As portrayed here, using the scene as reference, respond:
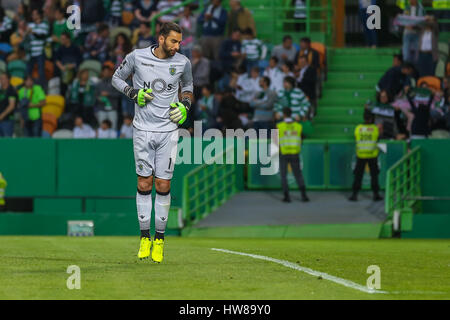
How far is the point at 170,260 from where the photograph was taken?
35.3 ft

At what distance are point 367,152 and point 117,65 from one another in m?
6.31

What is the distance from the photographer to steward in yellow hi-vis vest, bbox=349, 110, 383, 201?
20.8 m

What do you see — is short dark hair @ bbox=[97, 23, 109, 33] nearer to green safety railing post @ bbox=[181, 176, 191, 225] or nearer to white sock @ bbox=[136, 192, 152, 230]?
green safety railing post @ bbox=[181, 176, 191, 225]

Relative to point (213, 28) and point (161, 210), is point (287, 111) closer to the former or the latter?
point (213, 28)

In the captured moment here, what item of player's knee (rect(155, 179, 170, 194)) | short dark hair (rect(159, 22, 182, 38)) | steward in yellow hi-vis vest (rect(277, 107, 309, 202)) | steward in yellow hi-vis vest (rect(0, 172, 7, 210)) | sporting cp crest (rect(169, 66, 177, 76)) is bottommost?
steward in yellow hi-vis vest (rect(0, 172, 7, 210))

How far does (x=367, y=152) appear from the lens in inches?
819

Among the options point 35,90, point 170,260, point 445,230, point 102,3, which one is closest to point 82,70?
point 35,90

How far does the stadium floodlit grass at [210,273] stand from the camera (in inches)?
321

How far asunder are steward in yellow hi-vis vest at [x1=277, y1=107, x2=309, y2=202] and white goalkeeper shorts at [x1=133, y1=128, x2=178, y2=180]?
33.2ft

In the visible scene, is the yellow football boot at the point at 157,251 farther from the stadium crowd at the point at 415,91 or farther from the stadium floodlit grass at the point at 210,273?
the stadium crowd at the point at 415,91

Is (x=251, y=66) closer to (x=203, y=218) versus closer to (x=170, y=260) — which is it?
(x=203, y=218)

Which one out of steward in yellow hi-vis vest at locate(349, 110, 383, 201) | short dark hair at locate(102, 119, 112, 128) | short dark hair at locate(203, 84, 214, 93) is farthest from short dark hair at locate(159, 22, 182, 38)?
short dark hair at locate(102, 119, 112, 128)

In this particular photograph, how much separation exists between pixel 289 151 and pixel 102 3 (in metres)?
7.50

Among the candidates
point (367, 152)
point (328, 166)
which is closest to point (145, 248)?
point (367, 152)
